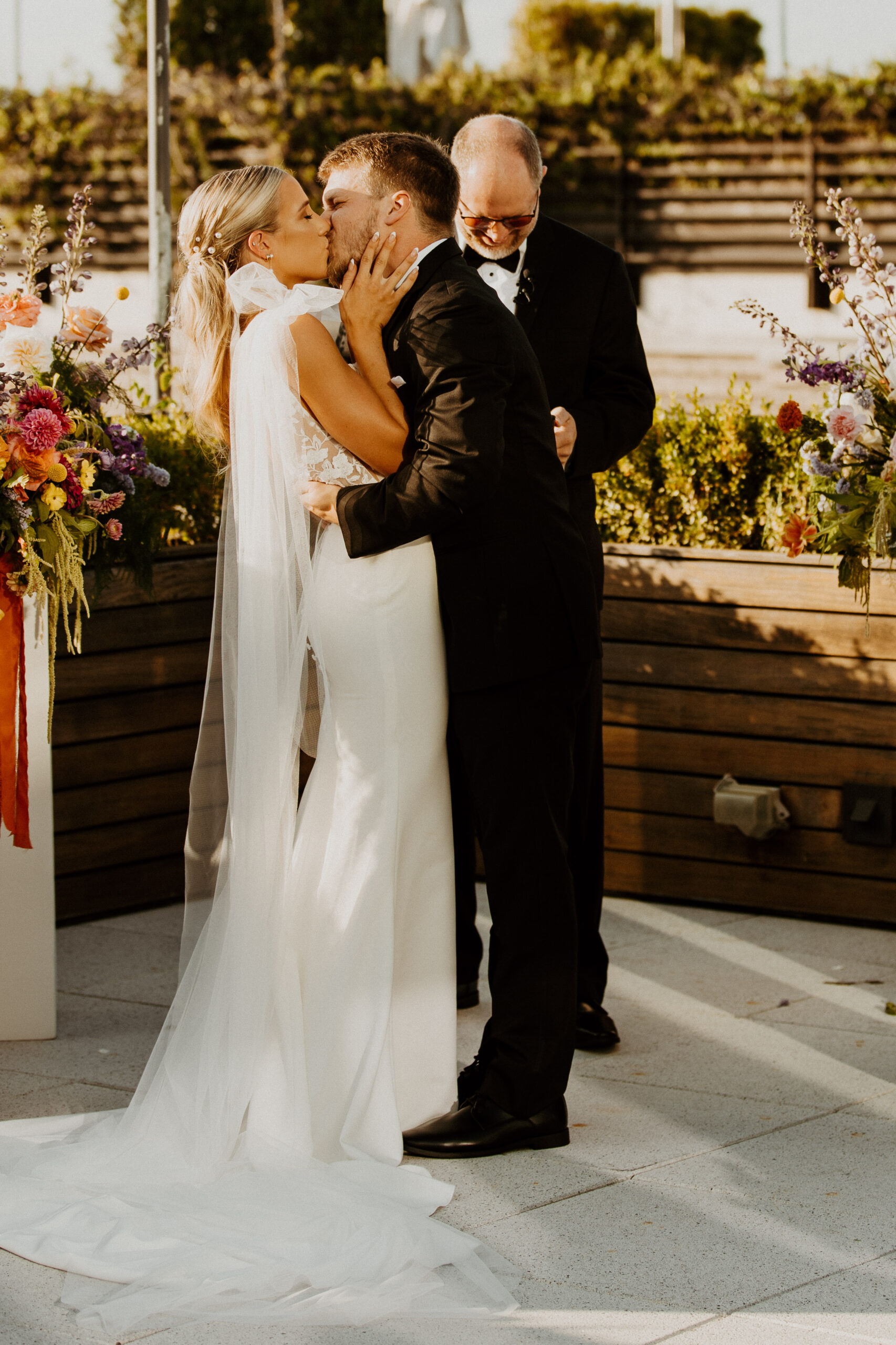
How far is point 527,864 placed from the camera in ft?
9.77

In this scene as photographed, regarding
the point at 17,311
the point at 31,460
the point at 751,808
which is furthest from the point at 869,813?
the point at 17,311

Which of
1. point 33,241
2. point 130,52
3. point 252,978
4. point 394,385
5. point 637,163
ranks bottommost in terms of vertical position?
point 252,978

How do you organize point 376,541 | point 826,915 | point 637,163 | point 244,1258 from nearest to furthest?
point 244,1258, point 376,541, point 826,915, point 637,163

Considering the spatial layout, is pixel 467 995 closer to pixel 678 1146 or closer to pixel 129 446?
pixel 678 1146

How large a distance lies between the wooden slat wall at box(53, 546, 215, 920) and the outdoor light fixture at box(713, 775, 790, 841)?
154 centimetres

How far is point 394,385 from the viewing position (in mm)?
2936

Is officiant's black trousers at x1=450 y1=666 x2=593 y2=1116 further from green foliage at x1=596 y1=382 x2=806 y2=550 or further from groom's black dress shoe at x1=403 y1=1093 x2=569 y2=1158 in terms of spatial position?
green foliage at x1=596 y1=382 x2=806 y2=550

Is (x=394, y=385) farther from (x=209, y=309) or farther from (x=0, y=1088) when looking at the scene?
(x=0, y=1088)

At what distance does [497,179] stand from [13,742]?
1618 mm

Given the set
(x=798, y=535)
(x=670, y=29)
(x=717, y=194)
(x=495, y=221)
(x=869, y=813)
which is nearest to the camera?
(x=495, y=221)

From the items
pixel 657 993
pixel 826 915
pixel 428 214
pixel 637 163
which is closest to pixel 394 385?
pixel 428 214

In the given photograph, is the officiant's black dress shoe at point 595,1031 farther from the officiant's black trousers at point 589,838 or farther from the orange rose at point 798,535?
the orange rose at point 798,535

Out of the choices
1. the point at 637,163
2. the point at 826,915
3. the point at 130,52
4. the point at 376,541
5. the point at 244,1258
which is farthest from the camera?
the point at 130,52

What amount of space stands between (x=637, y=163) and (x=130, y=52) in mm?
8608
